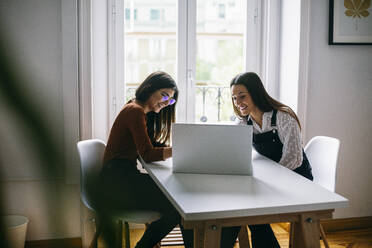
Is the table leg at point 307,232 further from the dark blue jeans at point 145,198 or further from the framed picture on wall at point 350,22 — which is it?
the framed picture on wall at point 350,22

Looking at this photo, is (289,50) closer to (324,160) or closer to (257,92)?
(257,92)

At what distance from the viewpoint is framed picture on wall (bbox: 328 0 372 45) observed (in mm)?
2633

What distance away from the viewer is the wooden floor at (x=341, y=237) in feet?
8.59

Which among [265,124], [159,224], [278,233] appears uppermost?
[265,124]

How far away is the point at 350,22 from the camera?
2654 mm

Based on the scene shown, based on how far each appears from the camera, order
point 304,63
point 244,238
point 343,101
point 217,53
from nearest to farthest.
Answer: point 244,238 < point 304,63 < point 343,101 < point 217,53

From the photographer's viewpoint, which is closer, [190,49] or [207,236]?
[207,236]

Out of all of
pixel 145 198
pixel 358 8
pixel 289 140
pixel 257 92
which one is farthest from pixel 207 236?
pixel 358 8

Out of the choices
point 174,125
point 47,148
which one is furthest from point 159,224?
point 47,148

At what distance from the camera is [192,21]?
2811 mm

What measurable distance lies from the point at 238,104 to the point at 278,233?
3.83 ft

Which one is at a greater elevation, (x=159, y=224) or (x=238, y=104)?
(x=238, y=104)

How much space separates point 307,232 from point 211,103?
1.73 metres

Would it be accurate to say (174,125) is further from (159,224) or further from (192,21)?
(192,21)
